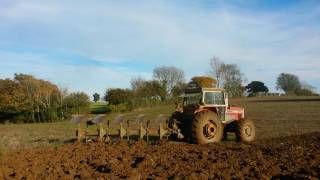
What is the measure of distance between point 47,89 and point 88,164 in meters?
47.9

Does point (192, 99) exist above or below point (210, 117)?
above

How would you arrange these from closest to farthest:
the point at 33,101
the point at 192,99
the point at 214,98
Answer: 1. the point at 214,98
2. the point at 192,99
3. the point at 33,101

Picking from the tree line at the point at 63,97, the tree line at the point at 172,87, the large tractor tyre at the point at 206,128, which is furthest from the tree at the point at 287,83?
the large tractor tyre at the point at 206,128

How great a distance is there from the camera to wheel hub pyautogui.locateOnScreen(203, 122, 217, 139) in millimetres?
15578

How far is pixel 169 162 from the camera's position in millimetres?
11219

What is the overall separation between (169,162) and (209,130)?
4.62 meters

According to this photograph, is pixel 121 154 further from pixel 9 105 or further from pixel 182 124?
pixel 9 105

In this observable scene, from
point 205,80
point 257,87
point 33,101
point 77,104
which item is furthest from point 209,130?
point 257,87

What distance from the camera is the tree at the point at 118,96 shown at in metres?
56.3

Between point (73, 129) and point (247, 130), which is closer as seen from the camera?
point (247, 130)

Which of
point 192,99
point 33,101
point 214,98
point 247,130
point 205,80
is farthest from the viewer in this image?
point 205,80

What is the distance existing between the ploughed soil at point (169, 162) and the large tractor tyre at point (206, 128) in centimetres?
65

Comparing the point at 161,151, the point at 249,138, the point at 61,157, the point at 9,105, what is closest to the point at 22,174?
the point at 61,157

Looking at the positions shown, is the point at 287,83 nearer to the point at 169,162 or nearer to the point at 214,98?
the point at 214,98
